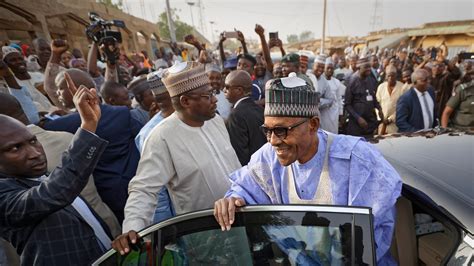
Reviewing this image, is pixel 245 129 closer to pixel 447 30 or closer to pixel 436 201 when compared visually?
pixel 436 201

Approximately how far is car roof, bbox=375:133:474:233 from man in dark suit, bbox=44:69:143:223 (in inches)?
78.1

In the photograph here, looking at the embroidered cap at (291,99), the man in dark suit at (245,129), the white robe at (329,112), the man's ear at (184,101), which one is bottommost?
the white robe at (329,112)

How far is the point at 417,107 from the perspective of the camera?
12.7ft

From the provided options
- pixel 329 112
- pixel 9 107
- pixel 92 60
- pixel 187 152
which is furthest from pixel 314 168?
pixel 92 60

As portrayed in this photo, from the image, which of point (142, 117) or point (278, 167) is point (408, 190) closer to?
point (278, 167)

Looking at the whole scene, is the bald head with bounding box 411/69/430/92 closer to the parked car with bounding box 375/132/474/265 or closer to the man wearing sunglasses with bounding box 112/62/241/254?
the parked car with bounding box 375/132/474/265

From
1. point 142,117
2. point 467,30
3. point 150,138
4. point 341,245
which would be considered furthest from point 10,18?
point 467,30

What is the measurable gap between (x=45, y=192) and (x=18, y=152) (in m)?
0.27

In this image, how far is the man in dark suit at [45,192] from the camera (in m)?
1.26

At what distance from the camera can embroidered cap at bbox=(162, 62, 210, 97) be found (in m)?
1.92

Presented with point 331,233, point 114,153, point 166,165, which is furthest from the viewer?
point 114,153

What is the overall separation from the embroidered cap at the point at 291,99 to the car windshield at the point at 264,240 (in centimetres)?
45

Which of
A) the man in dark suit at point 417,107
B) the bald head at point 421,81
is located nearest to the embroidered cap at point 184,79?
the man in dark suit at point 417,107

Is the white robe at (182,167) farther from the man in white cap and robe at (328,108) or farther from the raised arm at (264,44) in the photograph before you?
the raised arm at (264,44)
